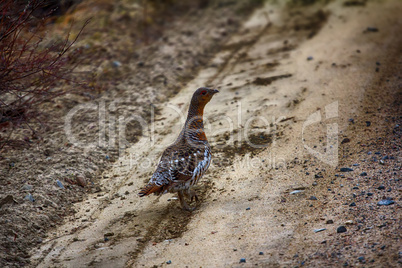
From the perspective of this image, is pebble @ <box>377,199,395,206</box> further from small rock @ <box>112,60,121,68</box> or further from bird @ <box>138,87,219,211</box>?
small rock @ <box>112,60,121,68</box>

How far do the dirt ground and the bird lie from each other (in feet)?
1.40

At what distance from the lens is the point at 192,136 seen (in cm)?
674

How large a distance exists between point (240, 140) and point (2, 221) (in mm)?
4117

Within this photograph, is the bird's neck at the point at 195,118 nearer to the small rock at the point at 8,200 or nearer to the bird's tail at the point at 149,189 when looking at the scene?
the bird's tail at the point at 149,189

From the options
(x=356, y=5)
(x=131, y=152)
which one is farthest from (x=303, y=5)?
(x=131, y=152)

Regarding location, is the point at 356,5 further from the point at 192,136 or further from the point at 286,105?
the point at 192,136

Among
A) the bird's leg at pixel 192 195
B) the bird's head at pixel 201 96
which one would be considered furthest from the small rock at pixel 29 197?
the bird's head at pixel 201 96

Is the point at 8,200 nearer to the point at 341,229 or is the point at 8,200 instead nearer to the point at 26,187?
the point at 26,187

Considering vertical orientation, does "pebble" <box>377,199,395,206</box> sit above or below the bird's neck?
below

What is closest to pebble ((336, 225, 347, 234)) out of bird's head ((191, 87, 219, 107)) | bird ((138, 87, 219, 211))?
bird ((138, 87, 219, 211))

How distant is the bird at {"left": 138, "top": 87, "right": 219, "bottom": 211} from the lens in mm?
5996

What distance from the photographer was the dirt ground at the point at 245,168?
5.31 meters

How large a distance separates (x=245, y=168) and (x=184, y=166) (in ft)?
4.61

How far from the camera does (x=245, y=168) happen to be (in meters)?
7.15
